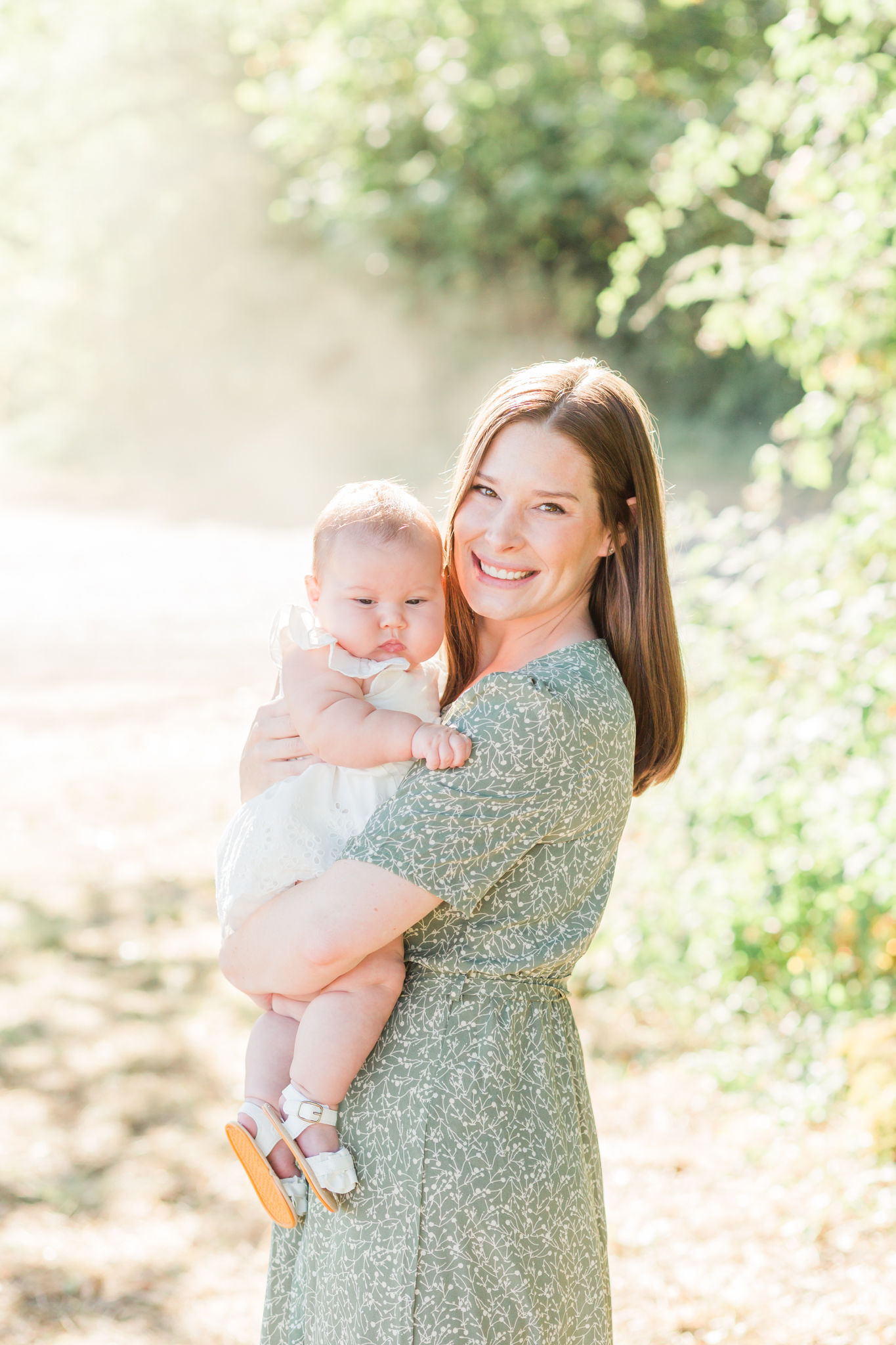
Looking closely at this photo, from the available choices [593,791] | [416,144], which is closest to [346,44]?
[416,144]

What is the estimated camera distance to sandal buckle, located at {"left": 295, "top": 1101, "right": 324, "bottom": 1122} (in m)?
1.57

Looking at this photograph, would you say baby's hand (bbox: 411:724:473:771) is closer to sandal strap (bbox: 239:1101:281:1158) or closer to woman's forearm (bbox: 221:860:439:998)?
woman's forearm (bbox: 221:860:439:998)

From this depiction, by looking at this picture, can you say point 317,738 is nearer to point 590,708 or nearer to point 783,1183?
point 590,708

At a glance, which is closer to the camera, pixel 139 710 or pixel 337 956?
pixel 337 956

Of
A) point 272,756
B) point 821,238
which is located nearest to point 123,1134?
point 272,756

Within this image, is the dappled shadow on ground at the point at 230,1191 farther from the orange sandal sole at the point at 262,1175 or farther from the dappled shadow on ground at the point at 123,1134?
the orange sandal sole at the point at 262,1175

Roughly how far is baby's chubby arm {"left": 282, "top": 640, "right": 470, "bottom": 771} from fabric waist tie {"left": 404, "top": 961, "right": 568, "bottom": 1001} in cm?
27

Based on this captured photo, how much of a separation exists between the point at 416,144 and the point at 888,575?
45.8 feet

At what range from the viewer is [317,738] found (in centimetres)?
169

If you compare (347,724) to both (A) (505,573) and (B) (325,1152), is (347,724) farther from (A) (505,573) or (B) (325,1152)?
(B) (325,1152)

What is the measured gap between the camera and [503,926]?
1.56 meters

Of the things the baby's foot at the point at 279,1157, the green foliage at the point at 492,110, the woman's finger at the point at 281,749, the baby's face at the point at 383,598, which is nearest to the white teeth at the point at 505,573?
the baby's face at the point at 383,598

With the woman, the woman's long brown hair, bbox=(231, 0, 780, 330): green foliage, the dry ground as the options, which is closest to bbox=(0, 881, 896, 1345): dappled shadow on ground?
the dry ground

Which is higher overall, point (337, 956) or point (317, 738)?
point (317, 738)
